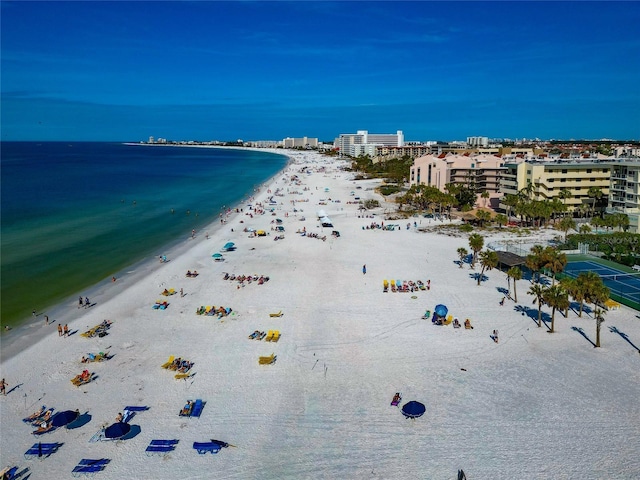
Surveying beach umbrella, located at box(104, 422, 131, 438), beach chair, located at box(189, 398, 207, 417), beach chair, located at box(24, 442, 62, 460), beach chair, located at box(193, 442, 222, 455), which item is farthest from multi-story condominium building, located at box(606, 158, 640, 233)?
beach chair, located at box(24, 442, 62, 460)

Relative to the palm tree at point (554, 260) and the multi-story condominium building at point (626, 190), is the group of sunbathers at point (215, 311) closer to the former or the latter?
the palm tree at point (554, 260)

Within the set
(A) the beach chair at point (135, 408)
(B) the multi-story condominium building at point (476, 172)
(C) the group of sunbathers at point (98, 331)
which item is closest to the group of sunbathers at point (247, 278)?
(C) the group of sunbathers at point (98, 331)

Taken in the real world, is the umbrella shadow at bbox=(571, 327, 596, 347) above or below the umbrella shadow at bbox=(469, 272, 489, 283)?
below

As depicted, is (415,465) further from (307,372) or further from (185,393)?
(185,393)

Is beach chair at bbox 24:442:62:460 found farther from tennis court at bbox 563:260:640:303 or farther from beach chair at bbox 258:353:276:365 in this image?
tennis court at bbox 563:260:640:303

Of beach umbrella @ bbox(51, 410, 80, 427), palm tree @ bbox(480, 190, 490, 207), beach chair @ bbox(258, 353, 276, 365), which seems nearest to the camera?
beach umbrella @ bbox(51, 410, 80, 427)

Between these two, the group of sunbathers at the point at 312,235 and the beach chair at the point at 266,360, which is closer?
the beach chair at the point at 266,360

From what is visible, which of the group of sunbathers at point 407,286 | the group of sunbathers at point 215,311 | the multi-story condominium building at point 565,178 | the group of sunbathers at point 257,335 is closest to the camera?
the group of sunbathers at point 257,335

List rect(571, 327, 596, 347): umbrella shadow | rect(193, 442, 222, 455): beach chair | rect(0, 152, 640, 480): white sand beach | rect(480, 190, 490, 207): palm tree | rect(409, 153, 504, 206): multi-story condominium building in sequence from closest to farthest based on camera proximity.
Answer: rect(0, 152, 640, 480): white sand beach
rect(193, 442, 222, 455): beach chair
rect(571, 327, 596, 347): umbrella shadow
rect(480, 190, 490, 207): palm tree
rect(409, 153, 504, 206): multi-story condominium building
